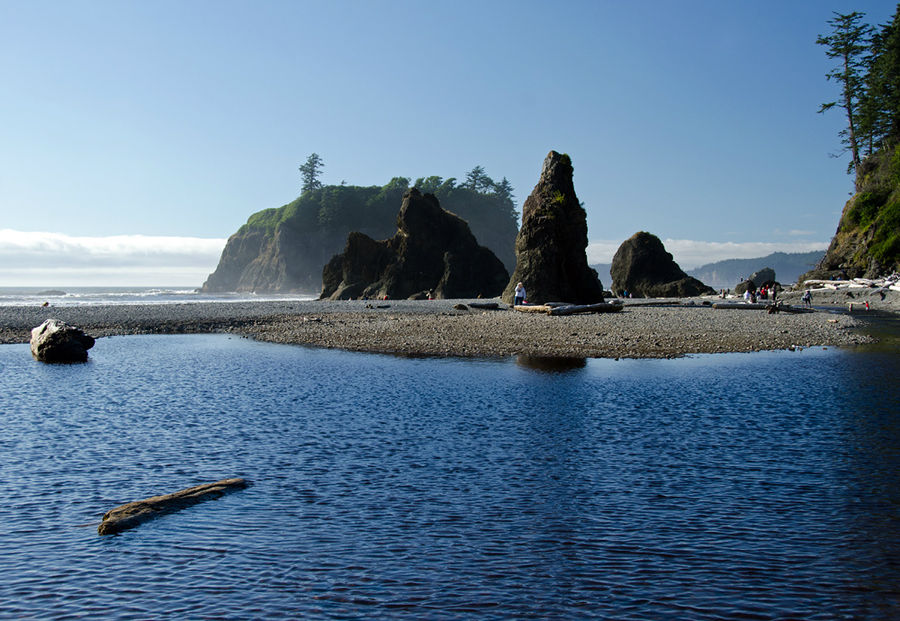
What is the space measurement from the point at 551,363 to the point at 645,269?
61231mm

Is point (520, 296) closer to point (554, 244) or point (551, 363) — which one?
point (554, 244)

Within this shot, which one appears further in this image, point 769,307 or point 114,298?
point 114,298

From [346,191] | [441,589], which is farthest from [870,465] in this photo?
[346,191]

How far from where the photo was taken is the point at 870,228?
63.2 m

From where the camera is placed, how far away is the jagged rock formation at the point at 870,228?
192 feet

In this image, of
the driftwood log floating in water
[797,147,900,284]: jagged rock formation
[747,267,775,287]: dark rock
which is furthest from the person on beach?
[747,267,775,287]: dark rock

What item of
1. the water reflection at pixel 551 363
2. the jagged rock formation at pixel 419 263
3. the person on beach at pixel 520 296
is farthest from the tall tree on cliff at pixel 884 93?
the water reflection at pixel 551 363

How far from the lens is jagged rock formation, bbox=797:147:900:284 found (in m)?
58.5

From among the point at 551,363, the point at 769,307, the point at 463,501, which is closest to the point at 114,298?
the point at 769,307

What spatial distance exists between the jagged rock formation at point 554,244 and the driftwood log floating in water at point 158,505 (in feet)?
132

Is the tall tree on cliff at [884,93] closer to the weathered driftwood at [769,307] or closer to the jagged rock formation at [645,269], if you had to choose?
the jagged rock formation at [645,269]

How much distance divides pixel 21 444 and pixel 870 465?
15.4 m

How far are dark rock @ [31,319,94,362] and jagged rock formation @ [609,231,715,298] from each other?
63.9m

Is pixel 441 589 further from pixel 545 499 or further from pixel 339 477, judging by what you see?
pixel 339 477
